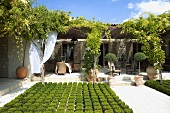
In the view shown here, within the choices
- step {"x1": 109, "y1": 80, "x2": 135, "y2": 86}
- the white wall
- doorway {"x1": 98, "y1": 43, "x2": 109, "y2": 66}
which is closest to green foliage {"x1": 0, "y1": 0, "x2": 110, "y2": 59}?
the white wall

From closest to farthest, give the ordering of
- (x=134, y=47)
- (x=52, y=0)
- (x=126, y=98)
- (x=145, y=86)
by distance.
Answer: (x=126, y=98), (x=145, y=86), (x=52, y=0), (x=134, y=47)

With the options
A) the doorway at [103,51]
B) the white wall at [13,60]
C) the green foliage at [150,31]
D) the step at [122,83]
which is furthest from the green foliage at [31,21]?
the doorway at [103,51]

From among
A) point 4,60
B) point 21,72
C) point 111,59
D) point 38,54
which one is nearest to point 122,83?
point 111,59

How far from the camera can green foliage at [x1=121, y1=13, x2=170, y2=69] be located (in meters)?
10.4

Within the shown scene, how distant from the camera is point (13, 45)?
11234mm

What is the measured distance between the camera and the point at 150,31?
36.7 ft

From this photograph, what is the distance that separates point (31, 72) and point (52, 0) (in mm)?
4147

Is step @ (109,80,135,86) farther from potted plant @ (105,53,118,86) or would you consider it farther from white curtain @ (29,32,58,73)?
white curtain @ (29,32,58,73)

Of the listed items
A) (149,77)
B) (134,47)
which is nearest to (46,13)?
(149,77)

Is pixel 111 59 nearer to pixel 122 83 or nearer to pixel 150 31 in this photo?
pixel 122 83

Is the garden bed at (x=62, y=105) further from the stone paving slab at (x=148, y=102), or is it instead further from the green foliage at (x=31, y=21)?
the green foliage at (x=31, y=21)

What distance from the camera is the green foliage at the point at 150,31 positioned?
34.1ft

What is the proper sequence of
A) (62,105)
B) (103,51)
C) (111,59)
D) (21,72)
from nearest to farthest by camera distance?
(62,105), (21,72), (111,59), (103,51)

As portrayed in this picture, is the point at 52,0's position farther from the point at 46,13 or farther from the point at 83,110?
the point at 83,110
